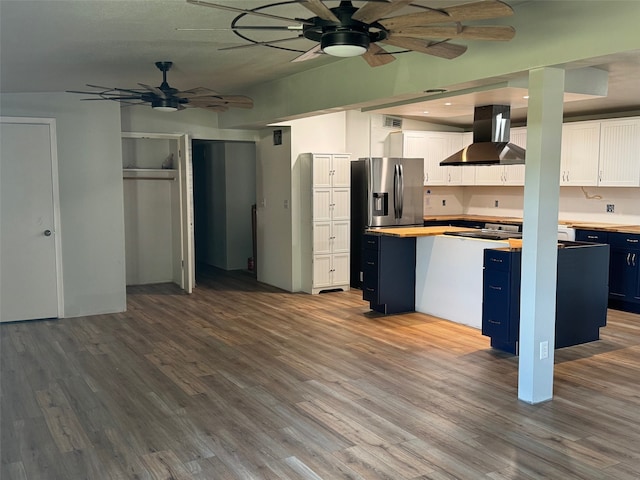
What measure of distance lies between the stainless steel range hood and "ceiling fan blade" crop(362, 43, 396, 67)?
10.0 feet

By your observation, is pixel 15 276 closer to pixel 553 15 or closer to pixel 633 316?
pixel 553 15

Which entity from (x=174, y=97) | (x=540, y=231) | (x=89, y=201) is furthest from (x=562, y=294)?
(x=89, y=201)

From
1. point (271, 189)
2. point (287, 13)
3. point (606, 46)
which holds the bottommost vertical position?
point (271, 189)

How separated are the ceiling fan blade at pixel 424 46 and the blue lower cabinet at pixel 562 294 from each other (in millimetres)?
2143

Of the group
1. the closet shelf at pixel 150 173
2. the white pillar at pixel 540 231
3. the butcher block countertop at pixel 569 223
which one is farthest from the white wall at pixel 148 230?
the white pillar at pixel 540 231

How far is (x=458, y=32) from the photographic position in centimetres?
275

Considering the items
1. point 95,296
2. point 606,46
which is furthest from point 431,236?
point 95,296

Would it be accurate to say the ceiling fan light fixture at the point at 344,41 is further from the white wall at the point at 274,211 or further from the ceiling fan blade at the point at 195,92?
the white wall at the point at 274,211

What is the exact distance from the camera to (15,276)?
6020 millimetres

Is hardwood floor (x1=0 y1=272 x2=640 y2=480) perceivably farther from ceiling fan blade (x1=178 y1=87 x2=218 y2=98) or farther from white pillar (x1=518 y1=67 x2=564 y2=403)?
ceiling fan blade (x1=178 y1=87 x2=218 y2=98)

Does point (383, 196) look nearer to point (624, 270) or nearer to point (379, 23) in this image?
point (624, 270)

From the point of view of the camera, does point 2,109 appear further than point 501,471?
Yes

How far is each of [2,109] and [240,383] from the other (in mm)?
3958

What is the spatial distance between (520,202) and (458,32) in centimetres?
622
